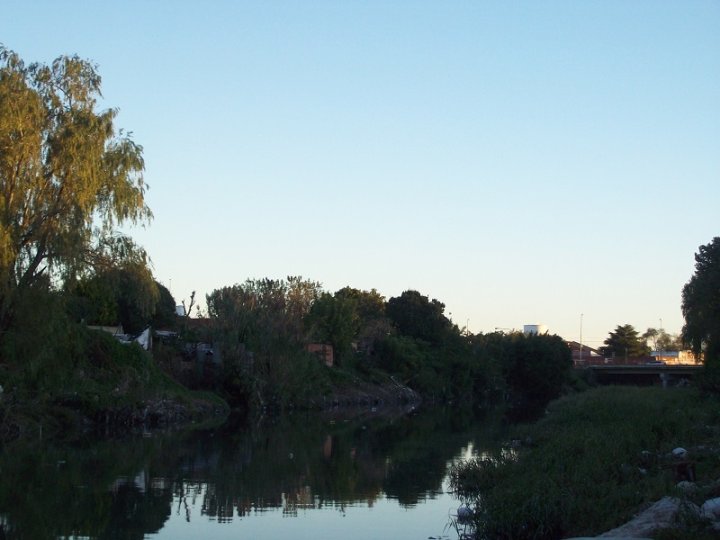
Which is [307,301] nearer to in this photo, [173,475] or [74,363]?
[74,363]

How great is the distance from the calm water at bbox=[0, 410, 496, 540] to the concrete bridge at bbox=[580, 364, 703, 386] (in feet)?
186

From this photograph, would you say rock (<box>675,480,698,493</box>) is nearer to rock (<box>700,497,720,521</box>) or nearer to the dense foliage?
rock (<box>700,497,720,521</box>)

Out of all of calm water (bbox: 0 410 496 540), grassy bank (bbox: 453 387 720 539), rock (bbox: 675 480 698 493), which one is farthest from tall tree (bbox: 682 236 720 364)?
rock (bbox: 675 480 698 493)

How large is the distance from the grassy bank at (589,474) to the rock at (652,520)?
0.60 m

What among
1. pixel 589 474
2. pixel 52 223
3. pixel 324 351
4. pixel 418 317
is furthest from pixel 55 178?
pixel 418 317

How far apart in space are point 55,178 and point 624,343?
13518cm

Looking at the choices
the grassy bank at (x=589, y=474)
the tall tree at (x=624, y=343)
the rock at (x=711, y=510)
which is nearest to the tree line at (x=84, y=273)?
the grassy bank at (x=589, y=474)

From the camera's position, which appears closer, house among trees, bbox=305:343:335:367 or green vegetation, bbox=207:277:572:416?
green vegetation, bbox=207:277:572:416

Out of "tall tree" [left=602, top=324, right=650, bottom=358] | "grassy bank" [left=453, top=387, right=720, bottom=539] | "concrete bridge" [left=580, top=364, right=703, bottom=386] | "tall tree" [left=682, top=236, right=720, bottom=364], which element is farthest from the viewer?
"tall tree" [left=602, top=324, right=650, bottom=358]

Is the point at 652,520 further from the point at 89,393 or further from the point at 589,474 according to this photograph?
the point at 89,393

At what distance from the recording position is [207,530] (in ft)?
54.2

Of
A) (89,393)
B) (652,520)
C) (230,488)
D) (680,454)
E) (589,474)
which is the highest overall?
(89,393)

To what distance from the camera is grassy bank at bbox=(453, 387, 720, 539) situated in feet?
45.5

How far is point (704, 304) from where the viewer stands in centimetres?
5181
